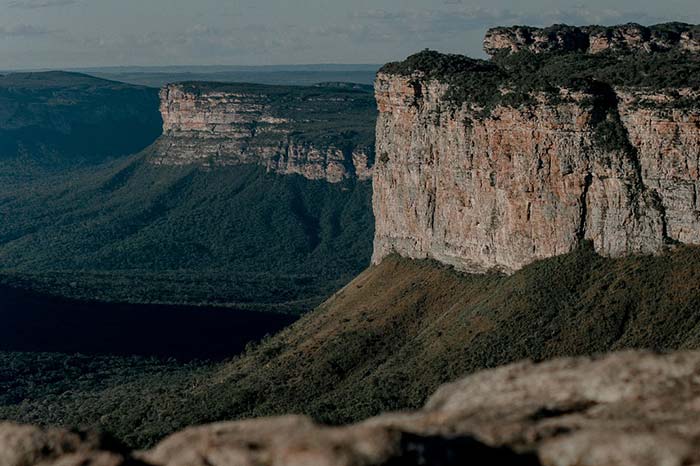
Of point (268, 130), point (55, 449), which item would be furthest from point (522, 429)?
point (268, 130)

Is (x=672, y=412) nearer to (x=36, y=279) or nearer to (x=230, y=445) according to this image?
(x=230, y=445)

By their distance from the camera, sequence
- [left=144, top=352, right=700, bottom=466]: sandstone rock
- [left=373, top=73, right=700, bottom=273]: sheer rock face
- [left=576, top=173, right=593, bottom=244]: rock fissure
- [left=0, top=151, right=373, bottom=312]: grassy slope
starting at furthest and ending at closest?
[left=0, top=151, right=373, bottom=312]: grassy slope
[left=576, top=173, right=593, bottom=244]: rock fissure
[left=373, top=73, right=700, bottom=273]: sheer rock face
[left=144, top=352, right=700, bottom=466]: sandstone rock

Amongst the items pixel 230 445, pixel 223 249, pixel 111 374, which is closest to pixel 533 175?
pixel 111 374

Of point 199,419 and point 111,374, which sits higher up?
point 199,419

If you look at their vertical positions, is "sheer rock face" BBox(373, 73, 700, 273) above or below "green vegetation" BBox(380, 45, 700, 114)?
below

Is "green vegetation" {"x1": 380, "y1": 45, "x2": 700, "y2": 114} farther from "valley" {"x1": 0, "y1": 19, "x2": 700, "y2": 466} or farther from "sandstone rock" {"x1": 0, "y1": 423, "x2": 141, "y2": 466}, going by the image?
"sandstone rock" {"x1": 0, "y1": 423, "x2": 141, "y2": 466}

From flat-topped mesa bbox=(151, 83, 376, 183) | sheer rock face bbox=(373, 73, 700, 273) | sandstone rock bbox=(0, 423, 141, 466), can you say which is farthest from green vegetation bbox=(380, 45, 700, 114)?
flat-topped mesa bbox=(151, 83, 376, 183)
